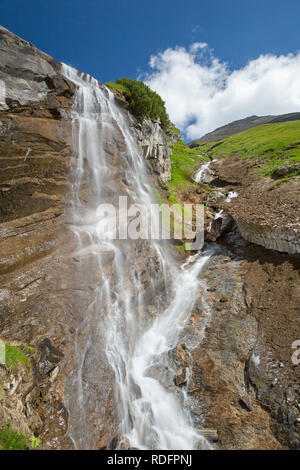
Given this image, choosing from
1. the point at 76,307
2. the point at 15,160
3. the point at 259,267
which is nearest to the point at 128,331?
the point at 76,307

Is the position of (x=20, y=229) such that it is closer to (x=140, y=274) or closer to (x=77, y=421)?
(x=140, y=274)

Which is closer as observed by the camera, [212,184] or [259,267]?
[259,267]

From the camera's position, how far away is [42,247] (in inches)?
529

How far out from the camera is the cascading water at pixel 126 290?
10070mm

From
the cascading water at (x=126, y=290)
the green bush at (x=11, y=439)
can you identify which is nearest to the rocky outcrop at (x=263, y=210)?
the cascading water at (x=126, y=290)

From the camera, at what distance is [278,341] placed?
11789 millimetres

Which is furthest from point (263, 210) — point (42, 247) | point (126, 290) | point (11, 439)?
point (11, 439)

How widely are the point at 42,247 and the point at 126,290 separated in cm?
621

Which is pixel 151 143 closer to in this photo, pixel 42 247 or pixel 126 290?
pixel 126 290

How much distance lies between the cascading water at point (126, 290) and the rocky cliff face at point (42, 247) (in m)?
0.59

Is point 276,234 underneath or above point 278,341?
above

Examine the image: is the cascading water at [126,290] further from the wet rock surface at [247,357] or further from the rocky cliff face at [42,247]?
the wet rock surface at [247,357]
